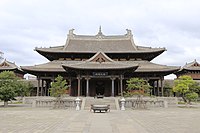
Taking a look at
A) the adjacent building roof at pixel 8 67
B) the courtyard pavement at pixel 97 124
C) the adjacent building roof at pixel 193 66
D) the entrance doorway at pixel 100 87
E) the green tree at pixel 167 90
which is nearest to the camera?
the courtyard pavement at pixel 97 124

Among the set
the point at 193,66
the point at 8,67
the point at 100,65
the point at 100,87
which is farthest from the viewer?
the point at 193,66

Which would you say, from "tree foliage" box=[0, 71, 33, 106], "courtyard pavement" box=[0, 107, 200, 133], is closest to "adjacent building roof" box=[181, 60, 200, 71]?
"tree foliage" box=[0, 71, 33, 106]

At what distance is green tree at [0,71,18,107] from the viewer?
3441 cm

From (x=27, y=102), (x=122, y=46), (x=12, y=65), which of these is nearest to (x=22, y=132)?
(x=27, y=102)

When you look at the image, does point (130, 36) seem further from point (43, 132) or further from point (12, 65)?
point (43, 132)

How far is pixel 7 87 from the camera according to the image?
113 ft

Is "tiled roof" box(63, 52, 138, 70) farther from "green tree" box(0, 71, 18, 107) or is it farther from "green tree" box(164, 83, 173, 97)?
"green tree" box(164, 83, 173, 97)

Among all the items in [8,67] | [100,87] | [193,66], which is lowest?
[100,87]

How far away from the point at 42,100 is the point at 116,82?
14.8 metres

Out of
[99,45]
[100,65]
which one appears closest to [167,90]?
[99,45]

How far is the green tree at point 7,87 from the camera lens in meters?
34.4

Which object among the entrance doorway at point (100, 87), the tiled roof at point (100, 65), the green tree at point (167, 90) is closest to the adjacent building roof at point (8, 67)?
the entrance doorway at point (100, 87)

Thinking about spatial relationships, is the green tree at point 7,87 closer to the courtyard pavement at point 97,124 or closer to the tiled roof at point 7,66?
the courtyard pavement at point 97,124

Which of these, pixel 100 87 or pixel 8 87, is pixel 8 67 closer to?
pixel 100 87
